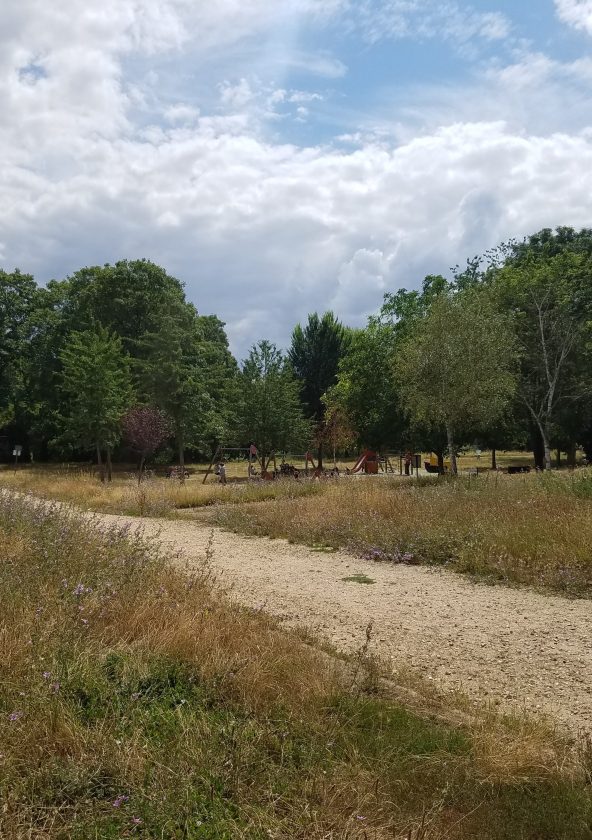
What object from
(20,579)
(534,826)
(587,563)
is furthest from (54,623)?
(587,563)

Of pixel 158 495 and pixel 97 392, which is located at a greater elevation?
pixel 97 392

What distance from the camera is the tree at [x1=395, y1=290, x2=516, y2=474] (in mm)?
21609

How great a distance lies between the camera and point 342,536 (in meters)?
10.8

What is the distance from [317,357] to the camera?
192 ft

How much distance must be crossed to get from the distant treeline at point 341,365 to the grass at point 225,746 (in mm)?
18439

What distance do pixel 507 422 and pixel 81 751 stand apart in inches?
1194

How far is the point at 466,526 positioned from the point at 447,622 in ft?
12.3

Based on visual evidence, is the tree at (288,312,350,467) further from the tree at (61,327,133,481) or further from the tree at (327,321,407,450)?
the tree at (61,327,133,481)

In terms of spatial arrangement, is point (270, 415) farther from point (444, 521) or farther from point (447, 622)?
Result: point (447, 622)

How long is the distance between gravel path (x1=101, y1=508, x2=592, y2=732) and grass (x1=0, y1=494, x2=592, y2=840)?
71cm

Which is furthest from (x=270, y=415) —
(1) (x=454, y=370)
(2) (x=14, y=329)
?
(2) (x=14, y=329)

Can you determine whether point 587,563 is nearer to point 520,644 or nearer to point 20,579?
point 520,644

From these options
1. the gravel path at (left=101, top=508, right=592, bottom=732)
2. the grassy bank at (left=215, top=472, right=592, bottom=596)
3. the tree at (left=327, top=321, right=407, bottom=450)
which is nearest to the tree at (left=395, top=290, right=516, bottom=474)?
the grassy bank at (left=215, top=472, right=592, bottom=596)

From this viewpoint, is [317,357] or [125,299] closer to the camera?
[125,299]
